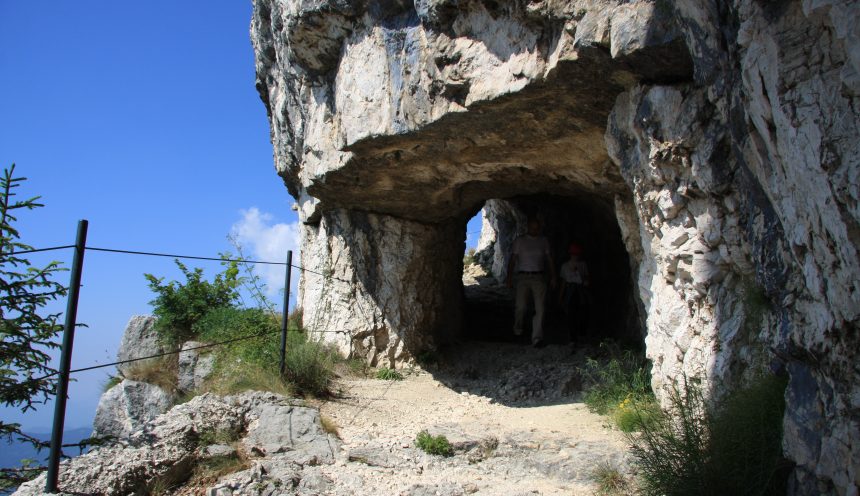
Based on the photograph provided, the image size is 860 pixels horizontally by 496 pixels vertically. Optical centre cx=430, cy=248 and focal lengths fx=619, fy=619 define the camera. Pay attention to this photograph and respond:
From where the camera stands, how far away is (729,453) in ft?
10.1

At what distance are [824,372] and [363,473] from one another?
10.2 feet

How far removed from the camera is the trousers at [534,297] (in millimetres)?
8456

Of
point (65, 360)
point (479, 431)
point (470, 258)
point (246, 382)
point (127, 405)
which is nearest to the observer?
point (65, 360)

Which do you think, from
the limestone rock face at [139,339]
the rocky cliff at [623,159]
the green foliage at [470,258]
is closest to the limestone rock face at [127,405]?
the limestone rock face at [139,339]

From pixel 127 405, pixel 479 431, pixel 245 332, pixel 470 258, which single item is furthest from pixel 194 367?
pixel 470 258

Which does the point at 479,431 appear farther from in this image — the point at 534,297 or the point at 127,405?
the point at 127,405

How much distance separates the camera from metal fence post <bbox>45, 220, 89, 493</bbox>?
366 cm

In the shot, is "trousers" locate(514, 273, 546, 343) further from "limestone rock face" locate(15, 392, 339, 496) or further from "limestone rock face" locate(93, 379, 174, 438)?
"limestone rock face" locate(93, 379, 174, 438)

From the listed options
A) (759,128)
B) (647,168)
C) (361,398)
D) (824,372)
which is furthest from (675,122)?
(361,398)

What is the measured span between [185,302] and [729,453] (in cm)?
744

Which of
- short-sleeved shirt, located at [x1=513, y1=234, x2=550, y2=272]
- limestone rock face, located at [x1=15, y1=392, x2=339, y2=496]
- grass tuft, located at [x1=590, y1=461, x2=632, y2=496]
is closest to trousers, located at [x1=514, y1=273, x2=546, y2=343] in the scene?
short-sleeved shirt, located at [x1=513, y1=234, x2=550, y2=272]

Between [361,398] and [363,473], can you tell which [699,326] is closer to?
[363,473]

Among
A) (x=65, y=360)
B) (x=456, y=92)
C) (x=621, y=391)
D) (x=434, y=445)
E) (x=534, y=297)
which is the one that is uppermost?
(x=456, y=92)

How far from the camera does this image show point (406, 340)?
8258mm
